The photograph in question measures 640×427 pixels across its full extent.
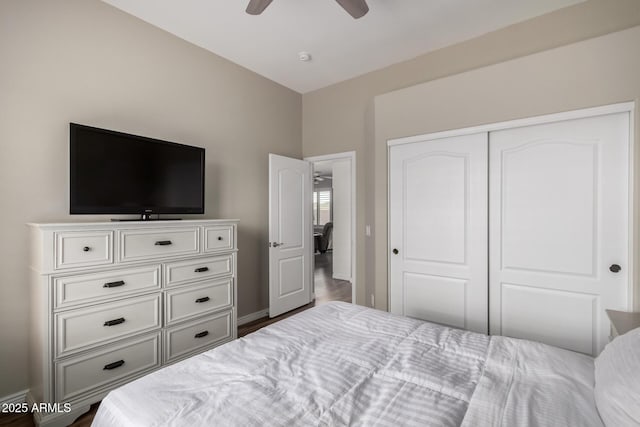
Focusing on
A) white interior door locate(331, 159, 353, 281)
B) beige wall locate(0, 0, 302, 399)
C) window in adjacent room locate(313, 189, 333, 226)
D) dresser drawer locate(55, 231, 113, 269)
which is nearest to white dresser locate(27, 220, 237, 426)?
dresser drawer locate(55, 231, 113, 269)

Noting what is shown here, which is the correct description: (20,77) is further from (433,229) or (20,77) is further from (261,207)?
(433,229)

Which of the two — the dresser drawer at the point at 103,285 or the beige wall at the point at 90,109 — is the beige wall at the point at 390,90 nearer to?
the beige wall at the point at 90,109

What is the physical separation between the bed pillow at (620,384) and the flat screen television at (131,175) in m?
2.66

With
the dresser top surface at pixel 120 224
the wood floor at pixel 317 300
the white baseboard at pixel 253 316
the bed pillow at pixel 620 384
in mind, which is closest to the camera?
the bed pillow at pixel 620 384

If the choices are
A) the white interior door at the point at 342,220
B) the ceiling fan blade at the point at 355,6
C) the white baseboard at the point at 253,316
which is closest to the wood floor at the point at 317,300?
the white baseboard at the point at 253,316

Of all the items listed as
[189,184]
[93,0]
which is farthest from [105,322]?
[93,0]

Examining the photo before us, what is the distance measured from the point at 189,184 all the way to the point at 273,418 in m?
2.19

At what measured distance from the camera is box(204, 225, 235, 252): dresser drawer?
2.53 meters

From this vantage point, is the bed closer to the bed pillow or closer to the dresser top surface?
the bed pillow

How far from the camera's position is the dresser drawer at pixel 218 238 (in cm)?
253

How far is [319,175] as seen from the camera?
874 cm

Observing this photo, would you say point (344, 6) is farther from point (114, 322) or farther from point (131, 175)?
point (114, 322)

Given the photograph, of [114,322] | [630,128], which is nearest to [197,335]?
[114,322]

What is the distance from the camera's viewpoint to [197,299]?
97.0 inches
